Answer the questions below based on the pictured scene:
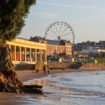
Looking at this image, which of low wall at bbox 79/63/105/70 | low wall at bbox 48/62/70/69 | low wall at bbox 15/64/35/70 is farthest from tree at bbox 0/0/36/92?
low wall at bbox 79/63/105/70

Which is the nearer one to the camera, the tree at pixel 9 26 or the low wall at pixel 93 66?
the tree at pixel 9 26

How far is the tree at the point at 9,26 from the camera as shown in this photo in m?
20.2

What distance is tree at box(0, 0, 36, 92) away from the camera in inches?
795

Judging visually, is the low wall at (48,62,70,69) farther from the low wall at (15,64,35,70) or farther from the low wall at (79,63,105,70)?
the low wall at (15,64,35,70)

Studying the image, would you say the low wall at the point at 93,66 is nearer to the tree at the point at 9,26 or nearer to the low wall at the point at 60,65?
the low wall at the point at 60,65

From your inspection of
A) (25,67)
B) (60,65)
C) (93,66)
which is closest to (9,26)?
(25,67)

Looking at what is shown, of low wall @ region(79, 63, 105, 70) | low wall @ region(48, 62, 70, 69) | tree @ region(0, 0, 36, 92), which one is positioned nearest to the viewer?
tree @ region(0, 0, 36, 92)

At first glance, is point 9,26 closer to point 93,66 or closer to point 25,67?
point 25,67

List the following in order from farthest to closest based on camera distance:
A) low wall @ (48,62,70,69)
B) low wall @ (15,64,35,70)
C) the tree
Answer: low wall @ (48,62,70,69)
low wall @ (15,64,35,70)
the tree

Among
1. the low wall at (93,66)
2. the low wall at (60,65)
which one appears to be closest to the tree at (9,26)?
the low wall at (60,65)

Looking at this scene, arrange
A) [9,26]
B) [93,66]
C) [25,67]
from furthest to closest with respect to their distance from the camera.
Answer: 1. [93,66]
2. [25,67]
3. [9,26]

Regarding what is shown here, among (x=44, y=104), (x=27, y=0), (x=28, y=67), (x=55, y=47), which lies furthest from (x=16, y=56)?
(x=55, y=47)

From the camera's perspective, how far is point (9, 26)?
67.9 ft

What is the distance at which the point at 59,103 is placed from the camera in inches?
715
